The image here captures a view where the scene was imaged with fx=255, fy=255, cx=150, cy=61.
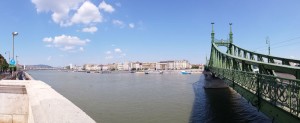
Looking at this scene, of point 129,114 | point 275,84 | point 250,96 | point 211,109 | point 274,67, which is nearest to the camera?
point 275,84

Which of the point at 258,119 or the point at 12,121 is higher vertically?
the point at 12,121

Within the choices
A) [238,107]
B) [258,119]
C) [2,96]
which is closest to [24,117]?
[2,96]

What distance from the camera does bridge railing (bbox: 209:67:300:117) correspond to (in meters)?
6.72

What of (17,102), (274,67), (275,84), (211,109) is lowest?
(211,109)

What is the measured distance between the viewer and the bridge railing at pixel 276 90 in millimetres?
6723

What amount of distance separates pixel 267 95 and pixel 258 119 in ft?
35.5

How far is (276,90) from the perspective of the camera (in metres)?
7.75

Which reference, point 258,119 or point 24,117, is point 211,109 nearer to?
point 258,119

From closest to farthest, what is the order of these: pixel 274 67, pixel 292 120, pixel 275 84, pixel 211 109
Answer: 1. pixel 292 120
2. pixel 275 84
3. pixel 274 67
4. pixel 211 109

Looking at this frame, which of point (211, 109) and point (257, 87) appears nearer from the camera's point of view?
point (257, 87)

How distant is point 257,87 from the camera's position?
375 inches

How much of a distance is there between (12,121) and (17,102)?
679mm

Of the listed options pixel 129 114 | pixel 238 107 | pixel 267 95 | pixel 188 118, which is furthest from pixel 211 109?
pixel 267 95

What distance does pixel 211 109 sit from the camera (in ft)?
77.6
